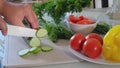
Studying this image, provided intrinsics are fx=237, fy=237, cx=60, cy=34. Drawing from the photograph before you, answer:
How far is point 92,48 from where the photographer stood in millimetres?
793

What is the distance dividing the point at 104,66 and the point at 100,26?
0.34m

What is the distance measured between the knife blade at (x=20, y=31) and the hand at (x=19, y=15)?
5 cm

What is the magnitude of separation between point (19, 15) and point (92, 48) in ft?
1.11

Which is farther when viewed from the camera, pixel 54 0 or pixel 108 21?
pixel 108 21

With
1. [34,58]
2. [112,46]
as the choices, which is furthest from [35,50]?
[112,46]

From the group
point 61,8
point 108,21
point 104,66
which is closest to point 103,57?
point 104,66

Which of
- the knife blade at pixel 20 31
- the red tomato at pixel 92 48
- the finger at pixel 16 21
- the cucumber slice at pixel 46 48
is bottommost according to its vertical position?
the cucumber slice at pixel 46 48

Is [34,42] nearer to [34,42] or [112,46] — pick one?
[34,42]

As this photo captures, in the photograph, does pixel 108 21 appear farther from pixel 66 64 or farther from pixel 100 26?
pixel 66 64

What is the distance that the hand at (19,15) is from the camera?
0.95 metres

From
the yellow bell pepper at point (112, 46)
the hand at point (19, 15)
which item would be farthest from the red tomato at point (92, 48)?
the hand at point (19, 15)

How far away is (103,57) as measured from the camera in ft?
2.68

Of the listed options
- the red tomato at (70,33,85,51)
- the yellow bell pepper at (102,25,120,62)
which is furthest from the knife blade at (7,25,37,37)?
the yellow bell pepper at (102,25,120,62)

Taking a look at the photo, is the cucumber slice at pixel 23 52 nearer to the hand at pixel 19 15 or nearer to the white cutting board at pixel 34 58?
the white cutting board at pixel 34 58
